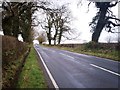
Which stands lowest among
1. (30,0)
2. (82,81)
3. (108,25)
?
(82,81)

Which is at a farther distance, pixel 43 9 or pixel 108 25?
pixel 108 25

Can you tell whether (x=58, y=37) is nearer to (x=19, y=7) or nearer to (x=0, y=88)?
(x=19, y=7)

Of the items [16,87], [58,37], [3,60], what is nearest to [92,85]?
[16,87]

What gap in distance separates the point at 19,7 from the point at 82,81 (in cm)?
2015

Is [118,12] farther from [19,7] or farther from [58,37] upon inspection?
[58,37]

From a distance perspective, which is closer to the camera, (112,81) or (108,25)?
(112,81)

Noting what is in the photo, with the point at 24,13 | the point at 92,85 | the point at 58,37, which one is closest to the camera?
the point at 92,85

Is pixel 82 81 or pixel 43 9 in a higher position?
pixel 43 9

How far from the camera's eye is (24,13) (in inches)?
1268

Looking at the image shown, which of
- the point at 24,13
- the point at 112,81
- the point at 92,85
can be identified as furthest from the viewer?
the point at 24,13

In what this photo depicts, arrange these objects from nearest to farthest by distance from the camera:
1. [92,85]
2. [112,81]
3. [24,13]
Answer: [92,85] < [112,81] < [24,13]

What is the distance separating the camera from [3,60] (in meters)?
12.8

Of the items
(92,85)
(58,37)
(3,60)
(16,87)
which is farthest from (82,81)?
(58,37)

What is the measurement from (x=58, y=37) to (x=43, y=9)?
54326 millimetres
